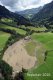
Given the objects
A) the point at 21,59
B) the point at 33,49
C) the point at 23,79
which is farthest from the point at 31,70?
the point at 33,49

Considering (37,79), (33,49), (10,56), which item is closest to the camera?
(37,79)

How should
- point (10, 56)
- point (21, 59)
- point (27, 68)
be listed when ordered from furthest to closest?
1. point (10, 56)
2. point (21, 59)
3. point (27, 68)

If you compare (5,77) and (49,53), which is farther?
(49,53)

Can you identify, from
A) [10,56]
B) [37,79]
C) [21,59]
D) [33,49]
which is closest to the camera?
[37,79]

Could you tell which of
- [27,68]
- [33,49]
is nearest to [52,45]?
[33,49]

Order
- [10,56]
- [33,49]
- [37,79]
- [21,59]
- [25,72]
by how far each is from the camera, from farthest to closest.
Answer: [33,49] < [10,56] < [21,59] < [25,72] < [37,79]

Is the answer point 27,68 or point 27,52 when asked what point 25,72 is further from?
point 27,52

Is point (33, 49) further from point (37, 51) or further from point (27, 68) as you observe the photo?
point (27, 68)

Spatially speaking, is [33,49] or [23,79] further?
[33,49]
